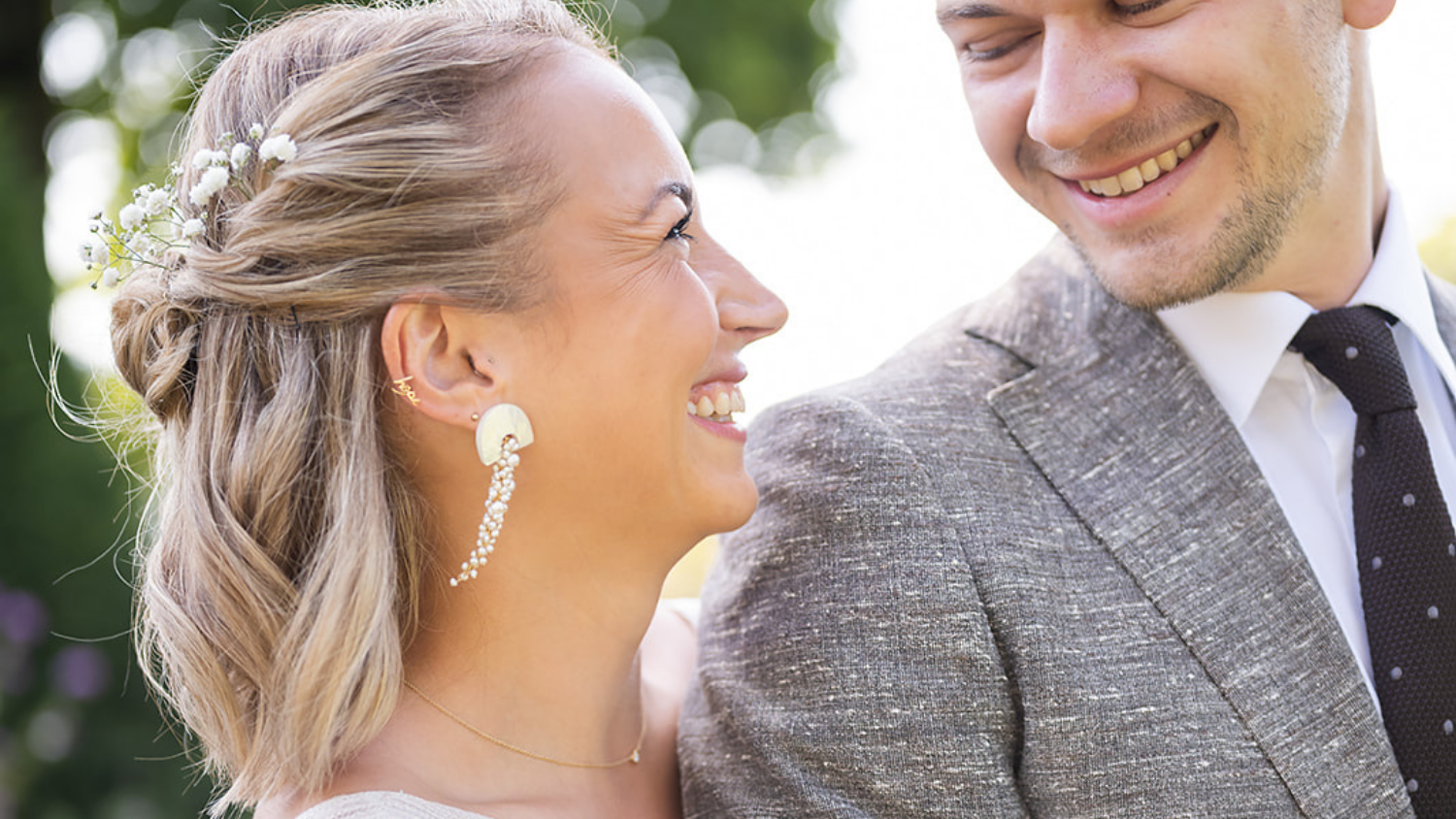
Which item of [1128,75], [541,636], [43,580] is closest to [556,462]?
[541,636]

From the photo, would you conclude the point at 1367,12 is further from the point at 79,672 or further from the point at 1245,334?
the point at 79,672

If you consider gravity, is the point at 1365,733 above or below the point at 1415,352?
below

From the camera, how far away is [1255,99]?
2.18 m

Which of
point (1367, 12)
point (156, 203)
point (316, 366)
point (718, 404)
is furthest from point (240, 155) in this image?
point (1367, 12)

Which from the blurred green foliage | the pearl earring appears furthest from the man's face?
the blurred green foliage

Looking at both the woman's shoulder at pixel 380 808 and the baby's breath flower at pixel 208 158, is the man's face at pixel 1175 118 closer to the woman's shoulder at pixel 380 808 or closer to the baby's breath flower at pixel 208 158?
the baby's breath flower at pixel 208 158

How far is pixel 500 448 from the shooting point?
200cm

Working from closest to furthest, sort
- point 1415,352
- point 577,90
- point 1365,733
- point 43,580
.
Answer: point 1365,733 → point 577,90 → point 1415,352 → point 43,580

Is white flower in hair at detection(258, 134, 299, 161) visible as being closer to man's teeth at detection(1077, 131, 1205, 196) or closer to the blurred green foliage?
man's teeth at detection(1077, 131, 1205, 196)

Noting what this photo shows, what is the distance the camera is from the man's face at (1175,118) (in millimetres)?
2166

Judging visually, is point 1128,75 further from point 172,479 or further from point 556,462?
point 172,479

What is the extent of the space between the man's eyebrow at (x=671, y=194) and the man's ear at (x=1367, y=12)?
1169 millimetres

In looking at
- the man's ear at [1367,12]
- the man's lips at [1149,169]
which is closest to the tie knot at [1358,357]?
the man's lips at [1149,169]

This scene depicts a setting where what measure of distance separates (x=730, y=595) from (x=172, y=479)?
91 centimetres
